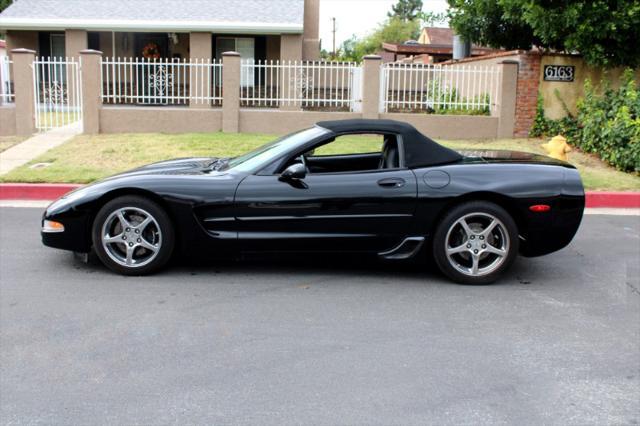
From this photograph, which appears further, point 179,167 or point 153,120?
point 153,120

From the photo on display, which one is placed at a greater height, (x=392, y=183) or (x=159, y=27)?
(x=159, y=27)

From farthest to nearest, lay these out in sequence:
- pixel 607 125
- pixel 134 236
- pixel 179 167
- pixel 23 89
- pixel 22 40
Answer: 1. pixel 22 40
2. pixel 23 89
3. pixel 607 125
4. pixel 179 167
5. pixel 134 236

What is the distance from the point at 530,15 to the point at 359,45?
6055 centimetres

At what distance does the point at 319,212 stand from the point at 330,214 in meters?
0.09

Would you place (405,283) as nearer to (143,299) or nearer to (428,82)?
(143,299)

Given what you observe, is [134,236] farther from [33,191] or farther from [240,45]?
[240,45]

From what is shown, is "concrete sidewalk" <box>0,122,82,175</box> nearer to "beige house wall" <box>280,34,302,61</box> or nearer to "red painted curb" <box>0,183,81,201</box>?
"red painted curb" <box>0,183,81,201</box>

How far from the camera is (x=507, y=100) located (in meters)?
15.3

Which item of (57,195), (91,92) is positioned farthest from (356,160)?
(91,92)

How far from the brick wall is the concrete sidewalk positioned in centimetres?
977

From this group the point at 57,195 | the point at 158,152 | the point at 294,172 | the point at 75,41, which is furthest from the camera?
the point at 75,41

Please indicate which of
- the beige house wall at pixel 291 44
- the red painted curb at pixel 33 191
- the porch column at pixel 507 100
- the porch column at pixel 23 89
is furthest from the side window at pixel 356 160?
the beige house wall at pixel 291 44

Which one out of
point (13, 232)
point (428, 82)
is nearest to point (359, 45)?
point (428, 82)

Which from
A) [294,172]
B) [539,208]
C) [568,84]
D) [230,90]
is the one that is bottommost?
[539,208]
